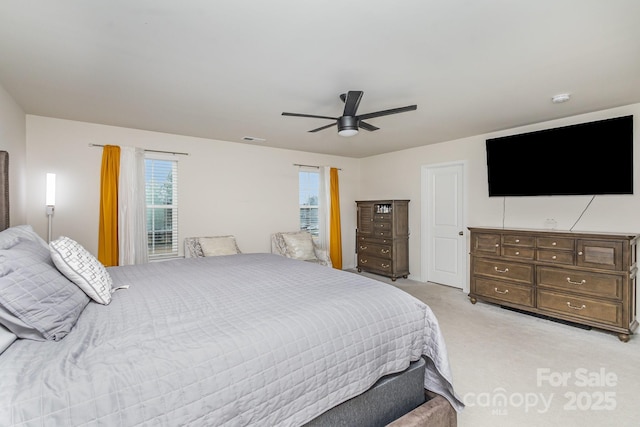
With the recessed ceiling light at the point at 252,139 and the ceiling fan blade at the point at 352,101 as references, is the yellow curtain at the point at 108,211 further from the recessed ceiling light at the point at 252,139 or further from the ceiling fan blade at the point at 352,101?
the ceiling fan blade at the point at 352,101

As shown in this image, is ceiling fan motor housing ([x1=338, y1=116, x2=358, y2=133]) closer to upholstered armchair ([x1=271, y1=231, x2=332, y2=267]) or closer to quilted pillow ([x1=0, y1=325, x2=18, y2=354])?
quilted pillow ([x1=0, y1=325, x2=18, y2=354])

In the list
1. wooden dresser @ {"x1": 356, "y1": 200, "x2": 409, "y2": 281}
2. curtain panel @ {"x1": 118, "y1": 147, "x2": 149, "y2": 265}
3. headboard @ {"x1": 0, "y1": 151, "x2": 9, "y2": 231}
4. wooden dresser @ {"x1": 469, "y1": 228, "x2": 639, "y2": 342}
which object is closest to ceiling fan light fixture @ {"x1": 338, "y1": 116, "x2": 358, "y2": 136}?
wooden dresser @ {"x1": 469, "y1": 228, "x2": 639, "y2": 342}

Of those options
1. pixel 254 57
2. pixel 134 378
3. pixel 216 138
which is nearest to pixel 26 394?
pixel 134 378

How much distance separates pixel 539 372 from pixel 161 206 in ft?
15.2

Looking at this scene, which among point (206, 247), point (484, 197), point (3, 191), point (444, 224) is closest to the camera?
point (3, 191)

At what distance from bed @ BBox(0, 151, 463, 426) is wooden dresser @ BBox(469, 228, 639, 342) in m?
2.45

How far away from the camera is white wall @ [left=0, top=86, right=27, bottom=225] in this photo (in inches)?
105

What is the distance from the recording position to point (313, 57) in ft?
6.95

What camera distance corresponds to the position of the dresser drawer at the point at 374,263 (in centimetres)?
546

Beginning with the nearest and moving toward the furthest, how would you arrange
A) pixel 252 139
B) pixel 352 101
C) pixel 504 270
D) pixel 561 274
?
pixel 352 101
pixel 561 274
pixel 504 270
pixel 252 139

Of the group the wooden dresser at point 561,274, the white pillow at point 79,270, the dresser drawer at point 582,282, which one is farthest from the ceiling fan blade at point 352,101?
the dresser drawer at point 582,282

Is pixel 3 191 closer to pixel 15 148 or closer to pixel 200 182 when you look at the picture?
pixel 15 148

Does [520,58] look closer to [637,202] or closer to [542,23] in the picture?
[542,23]

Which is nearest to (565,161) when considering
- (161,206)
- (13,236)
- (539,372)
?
(539,372)
